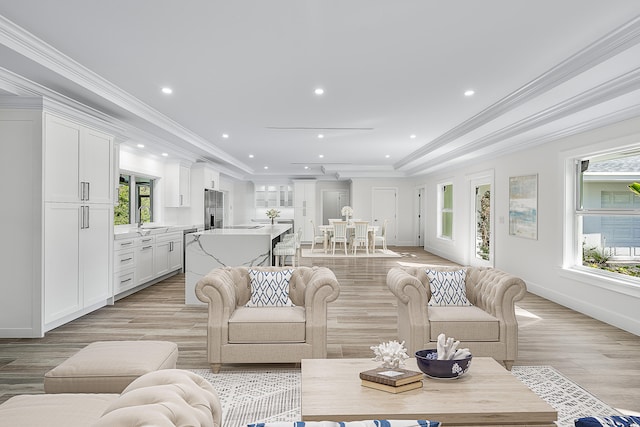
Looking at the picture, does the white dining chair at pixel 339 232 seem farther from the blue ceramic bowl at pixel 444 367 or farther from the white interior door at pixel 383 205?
the blue ceramic bowl at pixel 444 367

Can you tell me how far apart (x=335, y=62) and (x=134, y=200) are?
5.48 metres

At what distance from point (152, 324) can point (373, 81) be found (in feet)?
11.8

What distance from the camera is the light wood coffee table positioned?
1.92 metres

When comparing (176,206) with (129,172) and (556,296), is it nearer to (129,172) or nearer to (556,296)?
(129,172)

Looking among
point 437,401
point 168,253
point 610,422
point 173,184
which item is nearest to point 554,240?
point 437,401

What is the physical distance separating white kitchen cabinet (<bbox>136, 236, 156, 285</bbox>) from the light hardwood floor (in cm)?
35

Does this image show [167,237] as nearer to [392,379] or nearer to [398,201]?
[392,379]

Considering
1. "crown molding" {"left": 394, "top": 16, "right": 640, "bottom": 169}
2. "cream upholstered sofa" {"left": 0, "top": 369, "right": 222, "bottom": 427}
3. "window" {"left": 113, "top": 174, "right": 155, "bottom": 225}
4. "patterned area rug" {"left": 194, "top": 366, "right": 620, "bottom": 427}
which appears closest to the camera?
"cream upholstered sofa" {"left": 0, "top": 369, "right": 222, "bottom": 427}

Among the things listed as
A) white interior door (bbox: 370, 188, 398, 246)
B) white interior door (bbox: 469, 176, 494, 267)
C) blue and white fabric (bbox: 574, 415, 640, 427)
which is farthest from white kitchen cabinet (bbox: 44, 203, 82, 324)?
white interior door (bbox: 370, 188, 398, 246)

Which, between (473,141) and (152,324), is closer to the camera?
(152,324)

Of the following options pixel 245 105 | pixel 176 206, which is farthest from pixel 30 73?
pixel 176 206

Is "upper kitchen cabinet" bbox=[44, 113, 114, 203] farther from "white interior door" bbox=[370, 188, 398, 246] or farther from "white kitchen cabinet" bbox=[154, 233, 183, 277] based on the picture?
"white interior door" bbox=[370, 188, 398, 246]

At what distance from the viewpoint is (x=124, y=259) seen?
623 cm

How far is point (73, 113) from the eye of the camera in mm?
4727
